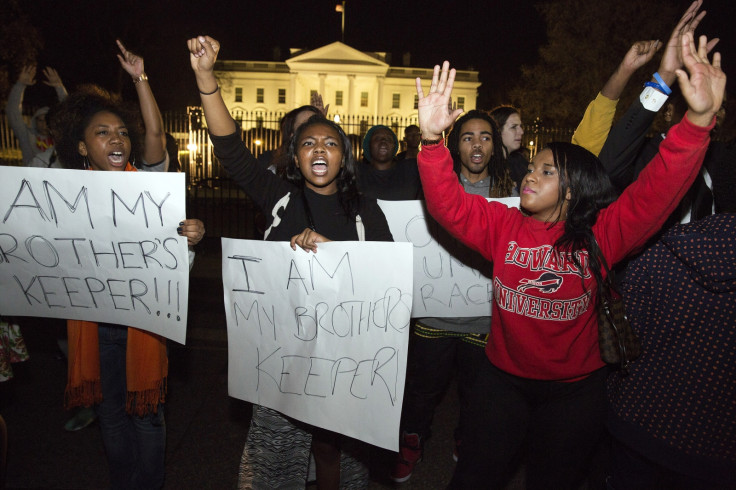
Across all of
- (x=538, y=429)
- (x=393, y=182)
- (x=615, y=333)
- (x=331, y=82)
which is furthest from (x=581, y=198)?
(x=331, y=82)

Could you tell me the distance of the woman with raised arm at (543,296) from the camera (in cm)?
204

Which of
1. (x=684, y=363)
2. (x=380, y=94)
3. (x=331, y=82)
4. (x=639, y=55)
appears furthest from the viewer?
(x=331, y=82)

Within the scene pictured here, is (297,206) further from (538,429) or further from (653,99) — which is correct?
(653,99)

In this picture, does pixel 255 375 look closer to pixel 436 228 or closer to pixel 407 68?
pixel 436 228

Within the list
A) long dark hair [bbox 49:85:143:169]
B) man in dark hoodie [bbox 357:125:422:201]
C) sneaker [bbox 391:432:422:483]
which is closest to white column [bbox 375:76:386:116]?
man in dark hoodie [bbox 357:125:422:201]

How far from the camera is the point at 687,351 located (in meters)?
1.92

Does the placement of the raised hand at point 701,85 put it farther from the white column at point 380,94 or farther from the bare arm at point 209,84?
the white column at point 380,94

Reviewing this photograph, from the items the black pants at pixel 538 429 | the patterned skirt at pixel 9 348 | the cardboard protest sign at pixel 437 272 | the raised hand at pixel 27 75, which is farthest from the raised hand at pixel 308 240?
the raised hand at pixel 27 75

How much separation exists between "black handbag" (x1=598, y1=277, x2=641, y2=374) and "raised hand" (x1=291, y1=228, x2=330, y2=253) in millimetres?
1213

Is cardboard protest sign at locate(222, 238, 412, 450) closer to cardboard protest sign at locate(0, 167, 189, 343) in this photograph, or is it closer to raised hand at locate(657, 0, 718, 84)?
cardboard protest sign at locate(0, 167, 189, 343)

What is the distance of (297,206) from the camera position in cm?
236

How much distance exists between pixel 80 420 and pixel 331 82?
201 ft

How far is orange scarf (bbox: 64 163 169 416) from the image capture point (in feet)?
8.19

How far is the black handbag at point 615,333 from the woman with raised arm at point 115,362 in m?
2.17
